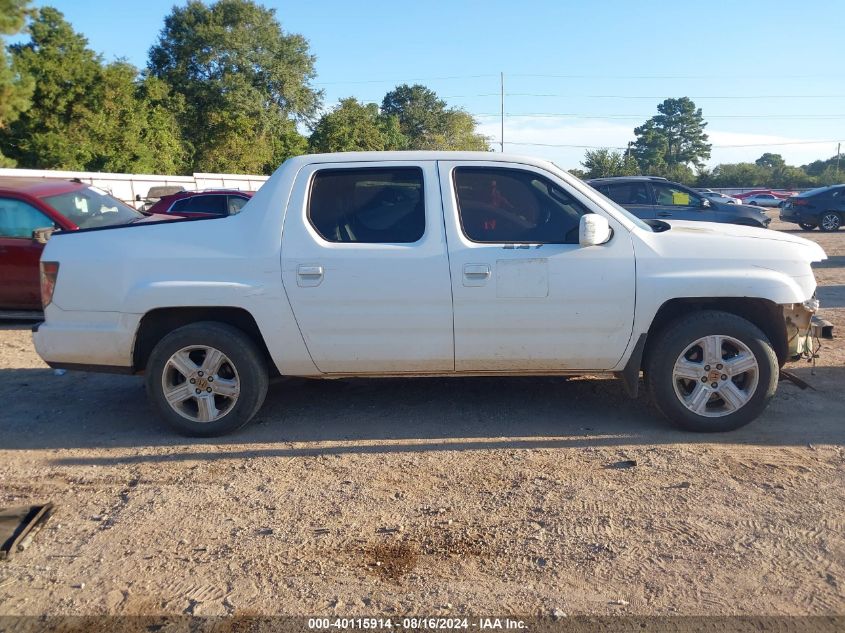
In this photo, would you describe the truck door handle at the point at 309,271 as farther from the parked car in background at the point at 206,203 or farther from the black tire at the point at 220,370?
the parked car in background at the point at 206,203

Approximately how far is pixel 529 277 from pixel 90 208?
690 cm

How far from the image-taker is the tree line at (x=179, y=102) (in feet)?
106

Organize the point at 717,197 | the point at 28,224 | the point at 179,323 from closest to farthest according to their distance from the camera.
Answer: the point at 179,323 < the point at 28,224 < the point at 717,197

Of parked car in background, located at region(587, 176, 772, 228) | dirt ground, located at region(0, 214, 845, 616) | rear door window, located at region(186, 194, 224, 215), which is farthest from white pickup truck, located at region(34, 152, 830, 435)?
rear door window, located at region(186, 194, 224, 215)

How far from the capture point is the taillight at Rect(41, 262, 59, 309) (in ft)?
16.8

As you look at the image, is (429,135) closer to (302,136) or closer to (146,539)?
(302,136)

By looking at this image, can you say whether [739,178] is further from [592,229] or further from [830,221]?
[592,229]

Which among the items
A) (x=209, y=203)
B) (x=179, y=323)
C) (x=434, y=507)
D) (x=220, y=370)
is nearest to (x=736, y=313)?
(x=434, y=507)

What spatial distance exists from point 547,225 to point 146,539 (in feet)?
10.0

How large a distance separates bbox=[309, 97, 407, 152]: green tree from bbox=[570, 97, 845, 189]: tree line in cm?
2601

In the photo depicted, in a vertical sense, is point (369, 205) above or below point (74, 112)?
below

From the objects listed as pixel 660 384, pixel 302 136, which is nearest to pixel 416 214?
pixel 660 384

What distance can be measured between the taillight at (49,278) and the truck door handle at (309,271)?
1691 mm

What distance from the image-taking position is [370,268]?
4898mm
